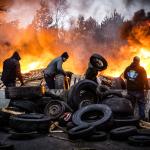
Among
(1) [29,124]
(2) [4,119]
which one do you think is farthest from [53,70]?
(1) [29,124]

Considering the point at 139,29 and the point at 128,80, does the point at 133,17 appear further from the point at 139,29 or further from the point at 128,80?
the point at 128,80

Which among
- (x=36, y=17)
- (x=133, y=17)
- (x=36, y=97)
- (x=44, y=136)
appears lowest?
(x=44, y=136)

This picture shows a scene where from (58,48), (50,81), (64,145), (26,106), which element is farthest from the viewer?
(58,48)

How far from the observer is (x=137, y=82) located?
11102 millimetres

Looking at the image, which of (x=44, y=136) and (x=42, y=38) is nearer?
(x=44, y=136)

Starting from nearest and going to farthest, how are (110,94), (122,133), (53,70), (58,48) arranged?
(122,133), (110,94), (53,70), (58,48)

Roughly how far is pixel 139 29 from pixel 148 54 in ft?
9.50

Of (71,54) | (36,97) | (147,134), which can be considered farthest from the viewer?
(71,54)

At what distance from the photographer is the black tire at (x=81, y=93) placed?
437 inches

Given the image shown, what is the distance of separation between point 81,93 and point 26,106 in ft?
6.71

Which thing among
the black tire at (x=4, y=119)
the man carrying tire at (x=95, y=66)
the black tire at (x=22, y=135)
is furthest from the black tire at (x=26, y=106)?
the man carrying tire at (x=95, y=66)

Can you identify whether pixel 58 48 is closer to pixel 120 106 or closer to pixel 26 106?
pixel 26 106

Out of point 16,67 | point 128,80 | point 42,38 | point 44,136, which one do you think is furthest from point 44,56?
point 44,136

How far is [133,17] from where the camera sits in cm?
2512
